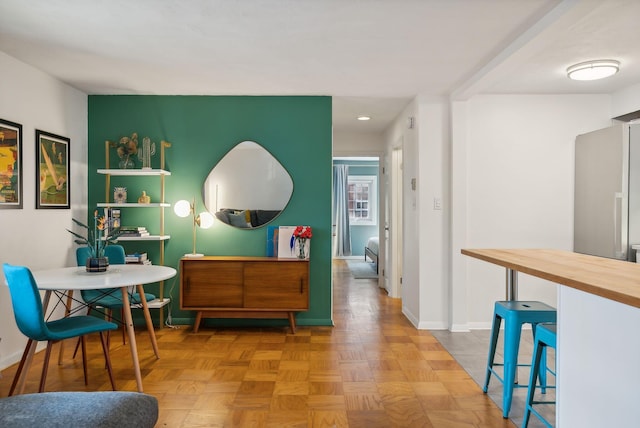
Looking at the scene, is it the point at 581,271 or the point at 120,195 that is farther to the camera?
the point at 120,195

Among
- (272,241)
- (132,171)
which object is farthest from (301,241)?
(132,171)

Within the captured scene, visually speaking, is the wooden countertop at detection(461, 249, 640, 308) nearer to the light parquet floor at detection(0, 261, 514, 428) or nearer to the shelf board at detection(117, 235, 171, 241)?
the light parquet floor at detection(0, 261, 514, 428)

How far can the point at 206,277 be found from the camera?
13.9ft

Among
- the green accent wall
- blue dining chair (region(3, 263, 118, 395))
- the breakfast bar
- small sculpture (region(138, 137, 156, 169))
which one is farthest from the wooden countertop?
small sculpture (region(138, 137, 156, 169))

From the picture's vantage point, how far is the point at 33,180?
369 centimetres

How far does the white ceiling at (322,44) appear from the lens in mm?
2586

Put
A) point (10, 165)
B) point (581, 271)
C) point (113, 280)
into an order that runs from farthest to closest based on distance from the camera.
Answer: point (10, 165)
point (113, 280)
point (581, 271)

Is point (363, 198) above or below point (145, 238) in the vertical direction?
above

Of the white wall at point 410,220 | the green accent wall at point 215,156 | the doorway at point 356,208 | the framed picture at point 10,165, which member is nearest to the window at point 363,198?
the doorway at point 356,208

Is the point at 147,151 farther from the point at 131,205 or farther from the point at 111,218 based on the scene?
the point at 111,218

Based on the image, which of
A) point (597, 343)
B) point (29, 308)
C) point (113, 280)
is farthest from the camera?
point (113, 280)

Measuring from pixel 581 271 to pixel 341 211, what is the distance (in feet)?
27.9

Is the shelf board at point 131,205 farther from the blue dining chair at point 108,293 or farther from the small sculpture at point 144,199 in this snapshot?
the blue dining chair at point 108,293

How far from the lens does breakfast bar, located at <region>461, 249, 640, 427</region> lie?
1.60m
